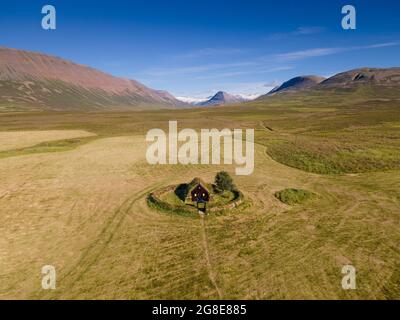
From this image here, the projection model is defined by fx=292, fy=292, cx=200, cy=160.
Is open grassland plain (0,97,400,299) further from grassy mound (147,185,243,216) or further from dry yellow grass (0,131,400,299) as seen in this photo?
grassy mound (147,185,243,216)

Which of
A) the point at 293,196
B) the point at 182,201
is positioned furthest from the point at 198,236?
the point at 293,196

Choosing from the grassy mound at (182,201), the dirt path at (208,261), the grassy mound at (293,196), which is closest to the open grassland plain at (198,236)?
the dirt path at (208,261)

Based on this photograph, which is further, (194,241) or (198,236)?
(198,236)

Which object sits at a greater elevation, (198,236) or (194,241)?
(198,236)

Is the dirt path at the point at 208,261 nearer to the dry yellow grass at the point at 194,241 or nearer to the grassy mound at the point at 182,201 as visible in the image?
the dry yellow grass at the point at 194,241

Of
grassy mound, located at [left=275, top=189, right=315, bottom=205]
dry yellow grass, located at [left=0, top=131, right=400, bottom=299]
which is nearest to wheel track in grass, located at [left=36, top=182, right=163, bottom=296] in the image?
dry yellow grass, located at [left=0, top=131, right=400, bottom=299]

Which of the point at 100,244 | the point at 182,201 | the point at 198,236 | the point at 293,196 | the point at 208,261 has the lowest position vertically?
the point at 208,261

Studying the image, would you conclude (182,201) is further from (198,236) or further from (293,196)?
(293,196)

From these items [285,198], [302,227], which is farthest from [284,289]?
[285,198]
